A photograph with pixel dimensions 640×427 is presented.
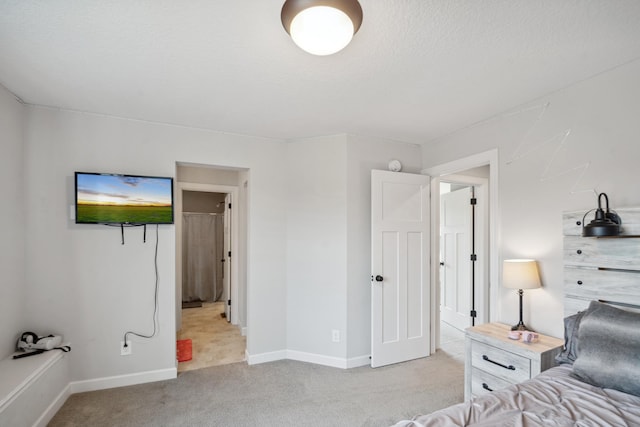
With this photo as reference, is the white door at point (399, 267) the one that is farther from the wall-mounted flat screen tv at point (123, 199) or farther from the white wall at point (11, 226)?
the white wall at point (11, 226)

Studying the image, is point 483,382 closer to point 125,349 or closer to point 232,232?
point 125,349

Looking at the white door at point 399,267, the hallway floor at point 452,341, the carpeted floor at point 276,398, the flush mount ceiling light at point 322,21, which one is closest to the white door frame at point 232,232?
the carpeted floor at point 276,398

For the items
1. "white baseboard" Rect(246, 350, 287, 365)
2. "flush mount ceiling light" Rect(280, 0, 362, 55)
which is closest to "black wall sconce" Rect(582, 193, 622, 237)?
"flush mount ceiling light" Rect(280, 0, 362, 55)

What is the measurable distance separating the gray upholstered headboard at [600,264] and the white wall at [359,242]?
1741mm

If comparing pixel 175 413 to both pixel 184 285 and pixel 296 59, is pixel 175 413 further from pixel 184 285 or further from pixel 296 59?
pixel 184 285

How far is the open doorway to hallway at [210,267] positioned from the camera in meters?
3.89

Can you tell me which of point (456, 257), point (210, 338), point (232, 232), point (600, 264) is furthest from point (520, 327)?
point (232, 232)

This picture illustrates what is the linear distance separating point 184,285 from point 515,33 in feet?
21.2

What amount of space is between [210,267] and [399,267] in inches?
177

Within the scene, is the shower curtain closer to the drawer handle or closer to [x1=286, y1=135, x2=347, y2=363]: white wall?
[x1=286, y1=135, x2=347, y2=363]: white wall

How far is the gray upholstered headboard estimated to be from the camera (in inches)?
71.5

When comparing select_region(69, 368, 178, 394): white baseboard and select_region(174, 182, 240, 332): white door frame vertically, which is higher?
select_region(174, 182, 240, 332): white door frame

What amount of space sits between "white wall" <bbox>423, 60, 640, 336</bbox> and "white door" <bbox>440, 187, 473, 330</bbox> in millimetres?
1705

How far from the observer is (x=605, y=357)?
1.53m
